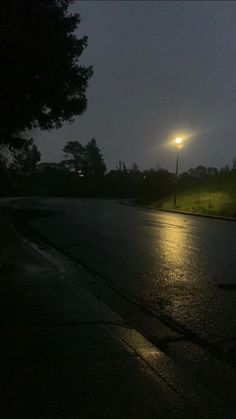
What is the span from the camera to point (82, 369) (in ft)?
14.5

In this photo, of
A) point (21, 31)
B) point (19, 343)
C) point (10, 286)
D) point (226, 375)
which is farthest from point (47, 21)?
point (226, 375)

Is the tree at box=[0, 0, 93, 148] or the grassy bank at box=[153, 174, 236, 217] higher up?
the tree at box=[0, 0, 93, 148]

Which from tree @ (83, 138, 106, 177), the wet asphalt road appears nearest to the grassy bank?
the wet asphalt road

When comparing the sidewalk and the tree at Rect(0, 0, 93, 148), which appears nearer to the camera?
the sidewalk

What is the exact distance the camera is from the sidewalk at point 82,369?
3.71 metres

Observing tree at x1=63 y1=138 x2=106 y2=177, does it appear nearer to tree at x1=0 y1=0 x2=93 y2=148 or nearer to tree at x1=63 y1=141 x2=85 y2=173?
tree at x1=63 y1=141 x2=85 y2=173

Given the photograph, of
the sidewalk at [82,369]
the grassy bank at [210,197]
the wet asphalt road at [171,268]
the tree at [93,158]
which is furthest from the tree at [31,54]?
the tree at [93,158]

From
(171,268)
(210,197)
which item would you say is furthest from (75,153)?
(171,268)

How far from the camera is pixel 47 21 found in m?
12.6

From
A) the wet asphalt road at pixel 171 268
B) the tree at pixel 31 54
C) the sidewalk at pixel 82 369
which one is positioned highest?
the tree at pixel 31 54

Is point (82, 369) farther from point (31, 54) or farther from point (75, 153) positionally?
point (75, 153)

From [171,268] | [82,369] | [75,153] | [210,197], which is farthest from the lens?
[75,153]

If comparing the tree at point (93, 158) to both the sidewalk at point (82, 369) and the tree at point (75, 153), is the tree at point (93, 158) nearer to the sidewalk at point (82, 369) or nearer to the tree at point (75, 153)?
the tree at point (75, 153)

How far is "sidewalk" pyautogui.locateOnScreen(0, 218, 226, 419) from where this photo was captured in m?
3.71
